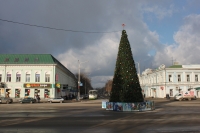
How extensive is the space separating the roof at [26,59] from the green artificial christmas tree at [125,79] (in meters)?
35.7

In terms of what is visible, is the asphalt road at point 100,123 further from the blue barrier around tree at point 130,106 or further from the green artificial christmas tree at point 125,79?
the green artificial christmas tree at point 125,79

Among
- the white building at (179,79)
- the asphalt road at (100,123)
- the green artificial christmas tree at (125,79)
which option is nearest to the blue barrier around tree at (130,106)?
the green artificial christmas tree at (125,79)

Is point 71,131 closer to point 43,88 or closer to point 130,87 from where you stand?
point 130,87

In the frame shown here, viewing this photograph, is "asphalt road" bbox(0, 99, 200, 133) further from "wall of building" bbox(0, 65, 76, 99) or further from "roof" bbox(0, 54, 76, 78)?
"roof" bbox(0, 54, 76, 78)

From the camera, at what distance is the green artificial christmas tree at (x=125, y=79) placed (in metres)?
24.5

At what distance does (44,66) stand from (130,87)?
37982mm

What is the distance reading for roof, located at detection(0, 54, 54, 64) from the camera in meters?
58.1

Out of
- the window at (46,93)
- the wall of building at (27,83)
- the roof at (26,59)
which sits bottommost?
the window at (46,93)

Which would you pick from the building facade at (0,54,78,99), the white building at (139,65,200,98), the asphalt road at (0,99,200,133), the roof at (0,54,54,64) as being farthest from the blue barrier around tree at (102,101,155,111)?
the white building at (139,65,200,98)

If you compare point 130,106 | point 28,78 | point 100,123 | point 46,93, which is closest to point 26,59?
point 28,78

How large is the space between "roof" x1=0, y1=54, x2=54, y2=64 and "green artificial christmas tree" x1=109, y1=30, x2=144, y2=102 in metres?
35.7

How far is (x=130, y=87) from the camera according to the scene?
80.3 feet

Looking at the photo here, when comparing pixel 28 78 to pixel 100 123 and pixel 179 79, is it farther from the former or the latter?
pixel 179 79

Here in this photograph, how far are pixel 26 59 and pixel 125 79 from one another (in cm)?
4122
